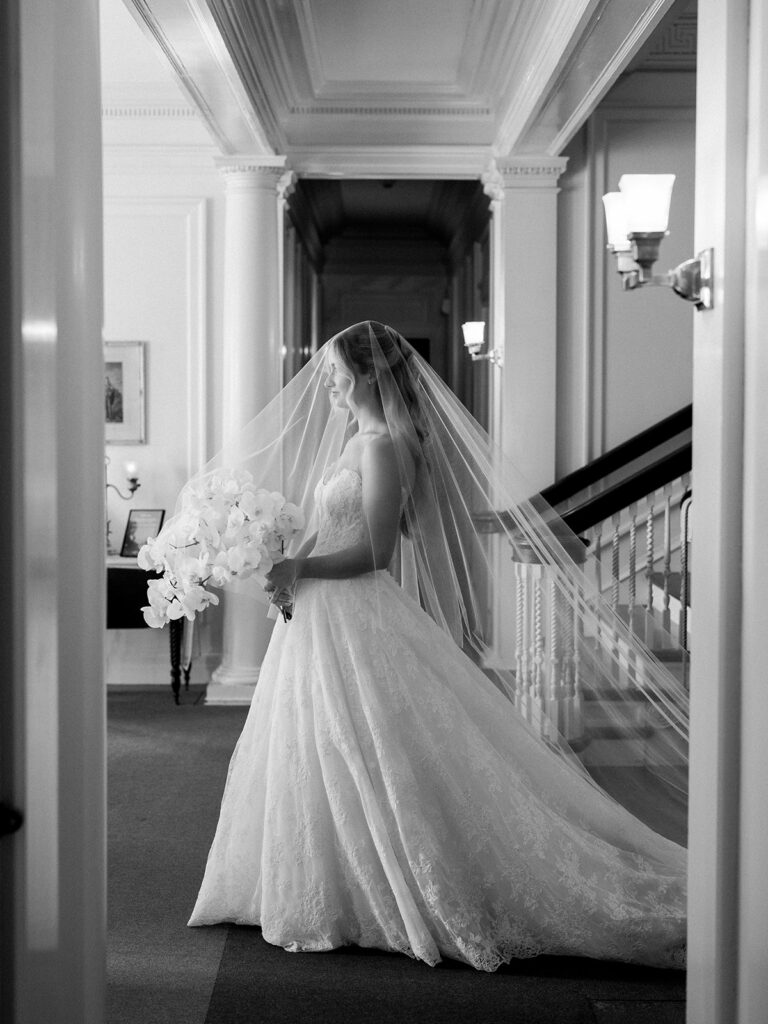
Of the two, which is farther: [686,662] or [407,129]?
[407,129]

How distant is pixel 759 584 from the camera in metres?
1.83

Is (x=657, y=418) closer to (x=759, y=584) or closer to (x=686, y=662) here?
(x=686, y=662)

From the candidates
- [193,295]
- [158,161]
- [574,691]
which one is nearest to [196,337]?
[193,295]

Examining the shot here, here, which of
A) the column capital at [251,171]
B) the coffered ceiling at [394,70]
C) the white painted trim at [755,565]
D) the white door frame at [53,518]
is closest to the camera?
the white door frame at [53,518]

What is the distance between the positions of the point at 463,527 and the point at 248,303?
347 cm

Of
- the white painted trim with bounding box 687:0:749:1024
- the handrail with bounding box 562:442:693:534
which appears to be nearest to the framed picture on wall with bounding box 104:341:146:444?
the handrail with bounding box 562:442:693:534

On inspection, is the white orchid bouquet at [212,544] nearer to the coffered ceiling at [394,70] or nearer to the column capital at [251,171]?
the coffered ceiling at [394,70]

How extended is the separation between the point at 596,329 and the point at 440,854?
166 inches

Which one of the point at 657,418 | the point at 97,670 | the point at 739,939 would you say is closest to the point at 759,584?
the point at 739,939

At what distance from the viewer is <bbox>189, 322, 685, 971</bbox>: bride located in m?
2.98

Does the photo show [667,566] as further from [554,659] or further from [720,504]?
[720,504]

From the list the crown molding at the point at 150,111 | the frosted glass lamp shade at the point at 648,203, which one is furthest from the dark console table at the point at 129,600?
the frosted glass lamp shade at the point at 648,203

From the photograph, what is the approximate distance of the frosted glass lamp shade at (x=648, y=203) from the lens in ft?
11.4

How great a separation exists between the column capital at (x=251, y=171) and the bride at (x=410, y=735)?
3.26 meters
